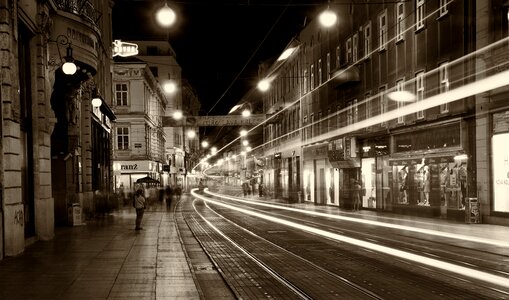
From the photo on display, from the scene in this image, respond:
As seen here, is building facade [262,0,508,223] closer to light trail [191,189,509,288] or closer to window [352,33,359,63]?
window [352,33,359,63]

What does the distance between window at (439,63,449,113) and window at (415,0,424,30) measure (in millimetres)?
2806

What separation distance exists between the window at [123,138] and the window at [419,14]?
124ft

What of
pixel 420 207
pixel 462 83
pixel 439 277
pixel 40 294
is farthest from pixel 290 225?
pixel 40 294

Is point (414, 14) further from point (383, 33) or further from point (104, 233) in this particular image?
point (104, 233)

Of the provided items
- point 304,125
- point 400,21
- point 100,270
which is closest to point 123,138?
point 304,125

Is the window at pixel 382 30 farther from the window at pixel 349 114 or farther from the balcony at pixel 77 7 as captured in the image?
the balcony at pixel 77 7

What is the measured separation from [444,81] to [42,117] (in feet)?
52.0

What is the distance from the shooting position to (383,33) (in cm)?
3197

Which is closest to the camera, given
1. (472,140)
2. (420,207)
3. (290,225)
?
(472,140)

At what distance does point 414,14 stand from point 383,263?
17676mm

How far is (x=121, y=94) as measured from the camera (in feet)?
197

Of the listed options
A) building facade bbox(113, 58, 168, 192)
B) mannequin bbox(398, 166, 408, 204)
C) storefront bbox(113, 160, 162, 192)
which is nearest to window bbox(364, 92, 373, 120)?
mannequin bbox(398, 166, 408, 204)

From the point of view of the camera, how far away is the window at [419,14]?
89.5ft

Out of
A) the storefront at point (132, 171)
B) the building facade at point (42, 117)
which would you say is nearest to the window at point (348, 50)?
the building facade at point (42, 117)
